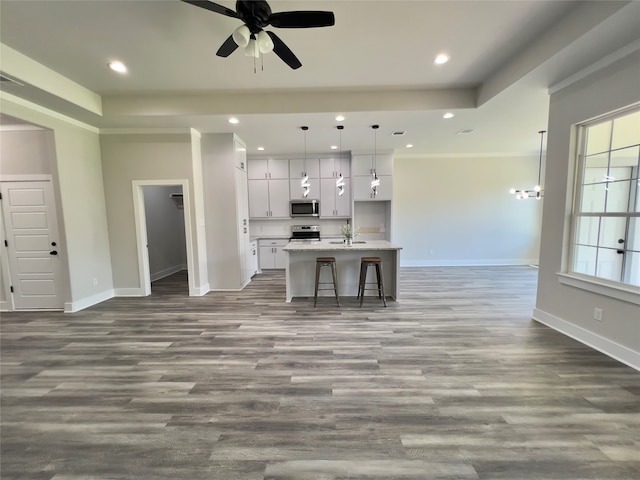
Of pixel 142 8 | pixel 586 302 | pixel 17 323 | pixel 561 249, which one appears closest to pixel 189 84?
pixel 142 8

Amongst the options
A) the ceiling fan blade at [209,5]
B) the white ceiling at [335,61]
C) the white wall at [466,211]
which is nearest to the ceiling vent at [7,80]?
the white ceiling at [335,61]

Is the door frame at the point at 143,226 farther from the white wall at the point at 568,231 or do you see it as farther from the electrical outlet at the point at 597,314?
the electrical outlet at the point at 597,314

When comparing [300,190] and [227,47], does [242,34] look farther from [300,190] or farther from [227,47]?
[300,190]

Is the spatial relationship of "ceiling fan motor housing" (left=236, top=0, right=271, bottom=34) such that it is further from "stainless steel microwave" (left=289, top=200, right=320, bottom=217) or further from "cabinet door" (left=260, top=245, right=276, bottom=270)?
"cabinet door" (left=260, top=245, right=276, bottom=270)

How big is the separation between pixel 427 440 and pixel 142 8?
3923 mm

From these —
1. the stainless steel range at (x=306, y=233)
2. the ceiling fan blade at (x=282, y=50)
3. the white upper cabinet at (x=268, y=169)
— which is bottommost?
the stainless steel range at (x=306, y=233)

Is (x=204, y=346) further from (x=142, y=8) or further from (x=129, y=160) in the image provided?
(x=129, y=160)

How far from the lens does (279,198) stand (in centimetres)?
674

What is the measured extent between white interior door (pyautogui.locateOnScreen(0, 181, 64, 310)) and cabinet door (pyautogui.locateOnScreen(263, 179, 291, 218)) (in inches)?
157

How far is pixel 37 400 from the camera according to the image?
6.88 feet

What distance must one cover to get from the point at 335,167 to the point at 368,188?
997 millimetres

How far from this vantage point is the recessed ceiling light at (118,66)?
117 inches

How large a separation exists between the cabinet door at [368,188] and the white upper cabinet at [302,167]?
0.97 meters

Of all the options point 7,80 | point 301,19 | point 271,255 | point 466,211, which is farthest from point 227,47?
point 466,211
